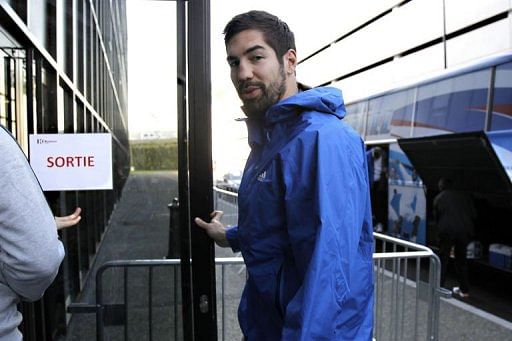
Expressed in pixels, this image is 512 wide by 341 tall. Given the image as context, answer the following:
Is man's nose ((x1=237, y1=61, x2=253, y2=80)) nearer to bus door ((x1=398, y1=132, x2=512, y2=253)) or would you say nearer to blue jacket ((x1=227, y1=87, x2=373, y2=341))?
blue jacket ((x1=227, y1=87, x2=373, y2=341))

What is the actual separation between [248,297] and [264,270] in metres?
0.24

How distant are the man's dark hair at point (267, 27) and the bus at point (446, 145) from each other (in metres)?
5.55

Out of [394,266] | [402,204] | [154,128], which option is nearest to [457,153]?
[402,204]

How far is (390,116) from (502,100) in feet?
9.99

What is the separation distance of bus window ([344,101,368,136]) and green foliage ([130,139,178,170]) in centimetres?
891

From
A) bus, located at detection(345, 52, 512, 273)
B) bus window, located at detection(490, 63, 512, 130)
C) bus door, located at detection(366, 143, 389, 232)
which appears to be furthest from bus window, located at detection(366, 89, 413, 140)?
bus window, located at detection(490, 63, 512, 130)

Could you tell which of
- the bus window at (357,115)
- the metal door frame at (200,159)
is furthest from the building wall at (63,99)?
the bus window at (357,115)

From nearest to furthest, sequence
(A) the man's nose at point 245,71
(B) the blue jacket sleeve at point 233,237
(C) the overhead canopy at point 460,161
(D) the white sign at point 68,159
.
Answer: (A) the man's nose at point 245,71 → (B) the blue jacket sleeve at point 233,237 → (D) the white sign at point 68,159 → (C) the overhead canopy at point 460,161

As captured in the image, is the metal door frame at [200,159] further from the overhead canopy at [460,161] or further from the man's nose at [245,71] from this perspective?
the overhead canopy at [460,161]

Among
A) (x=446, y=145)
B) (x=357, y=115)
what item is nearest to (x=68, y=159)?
(x=446, y=145)

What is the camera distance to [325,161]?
132 centimetres

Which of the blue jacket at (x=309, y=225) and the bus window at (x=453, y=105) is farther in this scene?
the bus window at (x=453, y=105)

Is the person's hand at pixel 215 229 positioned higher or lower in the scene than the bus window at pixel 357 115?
lower

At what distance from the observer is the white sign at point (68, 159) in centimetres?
191
